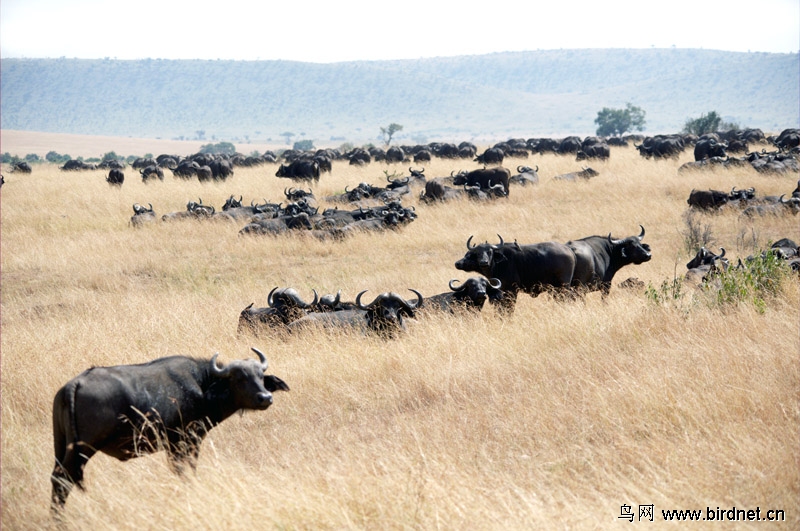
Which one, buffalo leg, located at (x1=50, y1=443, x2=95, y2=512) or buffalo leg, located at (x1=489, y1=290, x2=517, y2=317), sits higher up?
buffalo leg, located at (x1=50, y1=443, x2=95, y2=512)

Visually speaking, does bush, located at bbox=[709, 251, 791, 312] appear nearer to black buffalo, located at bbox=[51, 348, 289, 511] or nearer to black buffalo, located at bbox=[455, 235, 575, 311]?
black buffalo, located at bbox=[455, 235, 575, 311]

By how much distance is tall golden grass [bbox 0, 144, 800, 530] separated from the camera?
4.56m

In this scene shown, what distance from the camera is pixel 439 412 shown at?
6.40 meters

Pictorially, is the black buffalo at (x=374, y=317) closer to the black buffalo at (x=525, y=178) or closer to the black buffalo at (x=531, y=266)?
the black buffalo at (x=531, y=266)

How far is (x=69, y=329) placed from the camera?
379 inches

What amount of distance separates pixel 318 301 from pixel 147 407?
16.9ft

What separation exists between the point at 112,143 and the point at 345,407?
456 feet

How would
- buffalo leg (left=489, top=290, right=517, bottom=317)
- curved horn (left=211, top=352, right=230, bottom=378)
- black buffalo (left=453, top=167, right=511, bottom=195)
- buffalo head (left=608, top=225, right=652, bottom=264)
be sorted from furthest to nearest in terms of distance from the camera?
black buffalo (left=453, top=167, right=511, bottom=195) → buffalo head (left=608, top=225, right=652, bottom=264) → buffalo leg (left=489, top=290, right=517, bottom=317) → curved horn (left=211, top=352, right=230, bottom=378)

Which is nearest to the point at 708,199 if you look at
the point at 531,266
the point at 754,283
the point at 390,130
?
the point at 531,266

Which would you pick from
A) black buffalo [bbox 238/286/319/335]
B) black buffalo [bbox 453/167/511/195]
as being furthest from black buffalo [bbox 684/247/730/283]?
black buffalo [bbox 453/167/511/195]

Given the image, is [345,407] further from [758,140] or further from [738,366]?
[758,140]

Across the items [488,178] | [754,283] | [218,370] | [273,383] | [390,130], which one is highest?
[218,370]

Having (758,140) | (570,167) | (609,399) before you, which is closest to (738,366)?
(609,399)

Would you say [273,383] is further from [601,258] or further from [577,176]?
[577,176]
